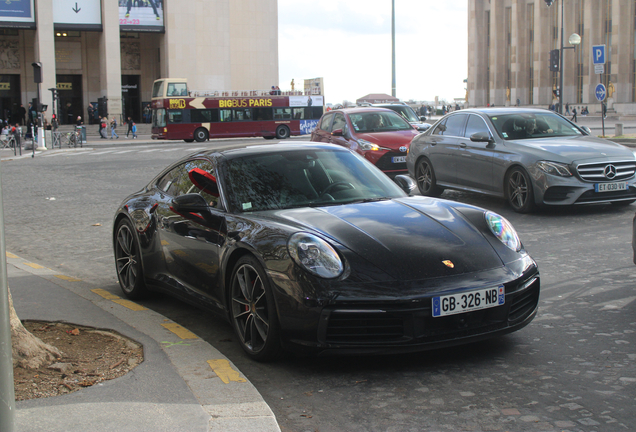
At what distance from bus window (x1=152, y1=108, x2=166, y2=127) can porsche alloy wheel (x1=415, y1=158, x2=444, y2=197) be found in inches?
1291

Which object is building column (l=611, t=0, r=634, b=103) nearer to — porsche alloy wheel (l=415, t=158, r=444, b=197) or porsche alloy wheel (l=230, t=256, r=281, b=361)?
porsche alloy wheel (l=415, t=158, r=444, b=197)

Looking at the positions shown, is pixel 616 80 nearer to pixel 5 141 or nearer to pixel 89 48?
pixel 89 48

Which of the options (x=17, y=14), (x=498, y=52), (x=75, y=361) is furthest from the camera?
(x=498, y=52)

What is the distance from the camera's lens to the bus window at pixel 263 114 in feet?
149

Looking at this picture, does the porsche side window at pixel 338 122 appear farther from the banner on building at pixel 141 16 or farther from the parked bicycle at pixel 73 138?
the banner on building at pixel 141 16

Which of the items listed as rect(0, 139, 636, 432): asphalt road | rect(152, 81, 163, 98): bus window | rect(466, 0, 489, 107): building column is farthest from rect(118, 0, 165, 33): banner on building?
rect(0, 139, 636, 432): asphalt road

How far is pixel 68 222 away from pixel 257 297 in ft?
26.2

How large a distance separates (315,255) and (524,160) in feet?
22.4

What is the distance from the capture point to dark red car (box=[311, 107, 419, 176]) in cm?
1551

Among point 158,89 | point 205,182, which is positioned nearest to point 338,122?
point 205,182

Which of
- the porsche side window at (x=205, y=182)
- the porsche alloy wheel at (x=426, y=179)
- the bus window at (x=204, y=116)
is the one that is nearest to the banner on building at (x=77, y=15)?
the bus window at (x=204, y=116)

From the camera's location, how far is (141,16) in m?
59.8

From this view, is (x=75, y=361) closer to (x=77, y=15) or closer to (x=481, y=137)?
(x=481, y=137)

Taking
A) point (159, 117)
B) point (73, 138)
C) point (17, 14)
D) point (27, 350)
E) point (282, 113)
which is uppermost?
point (17, 14)
